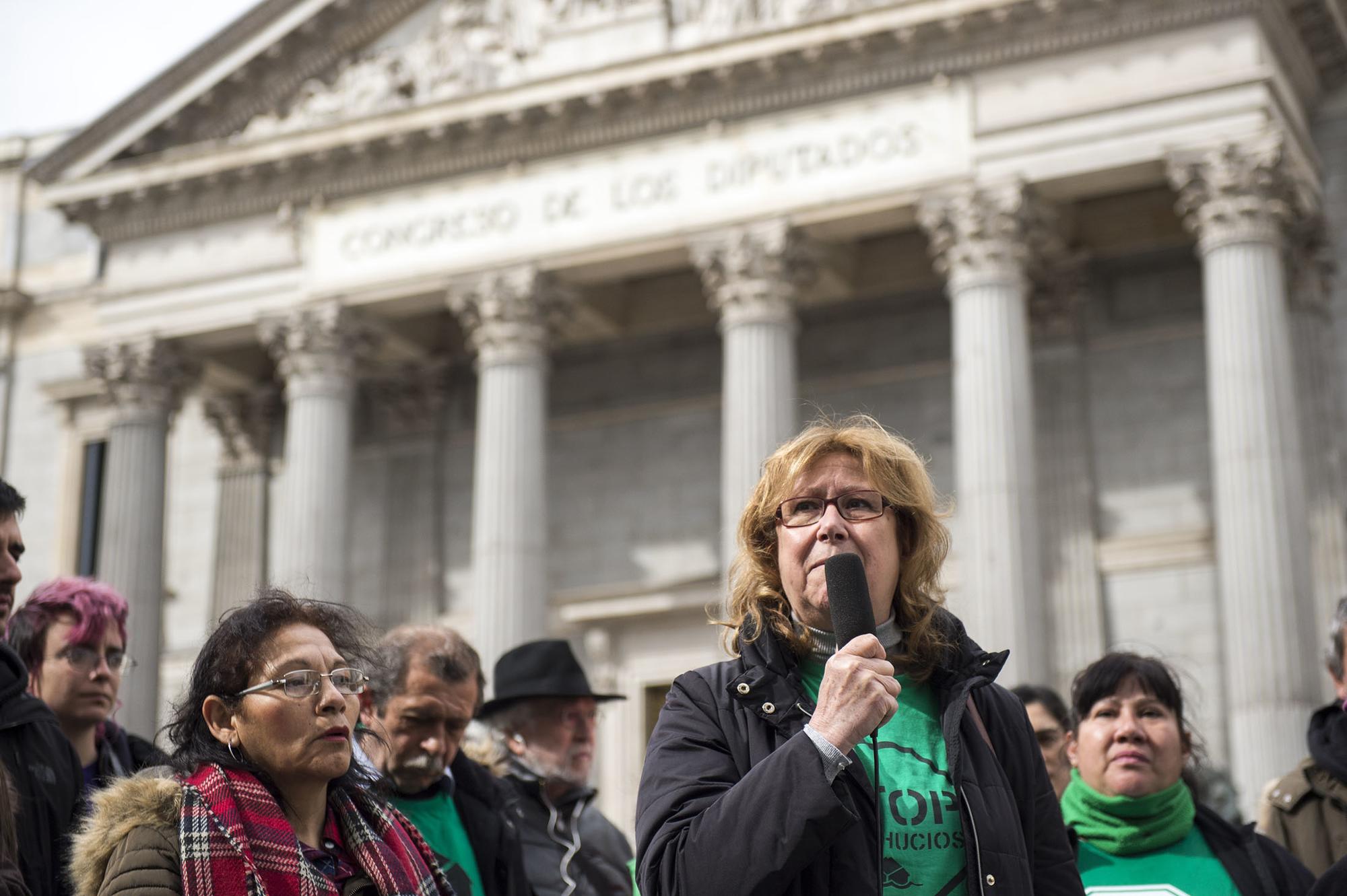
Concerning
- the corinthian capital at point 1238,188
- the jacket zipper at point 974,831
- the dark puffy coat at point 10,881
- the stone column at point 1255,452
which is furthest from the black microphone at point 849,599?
the corinthian capital at point 1238,188

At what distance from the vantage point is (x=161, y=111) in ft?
86.1

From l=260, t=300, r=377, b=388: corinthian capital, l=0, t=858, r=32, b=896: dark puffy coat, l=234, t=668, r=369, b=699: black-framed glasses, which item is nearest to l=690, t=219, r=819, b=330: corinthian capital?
l=260, t=300, r=377, b=388: corinthian capital

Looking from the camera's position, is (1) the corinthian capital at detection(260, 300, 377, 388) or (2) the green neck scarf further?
(1) the corinthian capital at detection(260, 300, 377, 388)

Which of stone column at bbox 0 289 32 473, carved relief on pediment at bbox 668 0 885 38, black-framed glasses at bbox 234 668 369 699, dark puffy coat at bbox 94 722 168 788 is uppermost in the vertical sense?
carved relief on pediment at bbox 668 0 885 38

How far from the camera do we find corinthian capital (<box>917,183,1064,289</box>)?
68.7ft

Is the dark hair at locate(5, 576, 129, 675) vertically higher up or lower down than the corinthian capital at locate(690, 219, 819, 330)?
lower down

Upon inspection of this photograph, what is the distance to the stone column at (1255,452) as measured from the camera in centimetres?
1859

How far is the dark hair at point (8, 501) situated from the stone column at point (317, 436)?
1718 cm

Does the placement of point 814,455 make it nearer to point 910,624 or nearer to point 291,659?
point 910,624

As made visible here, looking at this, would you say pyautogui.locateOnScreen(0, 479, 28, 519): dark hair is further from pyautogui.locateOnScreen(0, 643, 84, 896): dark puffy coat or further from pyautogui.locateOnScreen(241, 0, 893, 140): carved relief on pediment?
pyautogui.locateOnScreen(241, 0, 893, 140): carved relief on pediment

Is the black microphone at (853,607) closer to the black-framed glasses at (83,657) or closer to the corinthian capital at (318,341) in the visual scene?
the black-framed glasses at (83,657)

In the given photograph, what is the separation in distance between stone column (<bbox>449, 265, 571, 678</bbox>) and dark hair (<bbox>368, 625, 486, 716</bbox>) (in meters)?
15.0

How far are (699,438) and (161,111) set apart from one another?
29.8 ft

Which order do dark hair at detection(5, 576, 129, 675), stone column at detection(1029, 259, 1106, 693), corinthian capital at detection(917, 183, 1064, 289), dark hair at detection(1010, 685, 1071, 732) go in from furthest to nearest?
1. stone column at detection(1029, 259, 1106, 693)
2. corinthian capital at detection(917, 183, 1064, 289)
3. dark hair at detection(1010, 685, 1071, 732)
4. dark hair at detection(5, 576, 129, 675)
